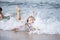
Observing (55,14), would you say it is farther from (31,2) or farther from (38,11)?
(31,2)

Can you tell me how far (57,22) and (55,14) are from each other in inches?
3.7

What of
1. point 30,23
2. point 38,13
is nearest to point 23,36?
point 30,23

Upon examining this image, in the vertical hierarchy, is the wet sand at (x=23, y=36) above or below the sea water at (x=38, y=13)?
below

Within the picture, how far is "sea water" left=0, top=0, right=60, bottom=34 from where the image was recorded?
167 cm

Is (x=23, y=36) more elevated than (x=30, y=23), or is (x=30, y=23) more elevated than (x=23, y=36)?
(x=30, y=23)

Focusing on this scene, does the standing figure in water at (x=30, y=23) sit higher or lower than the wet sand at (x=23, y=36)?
higher

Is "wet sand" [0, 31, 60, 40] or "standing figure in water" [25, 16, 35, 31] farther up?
"standing figure in water" [25, 16, 35, 31]

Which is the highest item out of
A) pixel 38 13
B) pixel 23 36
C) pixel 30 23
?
pixel 38 13

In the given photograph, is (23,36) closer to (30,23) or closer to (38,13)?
(30,23)

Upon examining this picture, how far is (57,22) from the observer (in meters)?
1.66

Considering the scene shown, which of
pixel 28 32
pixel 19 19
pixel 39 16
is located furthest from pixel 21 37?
pixel 39 16

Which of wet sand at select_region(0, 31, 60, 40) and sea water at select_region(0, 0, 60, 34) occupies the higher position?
sea water at select_region(0, 0, 60, 34)

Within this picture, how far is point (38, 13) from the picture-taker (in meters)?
1.70

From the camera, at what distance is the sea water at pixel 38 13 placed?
167 cm
